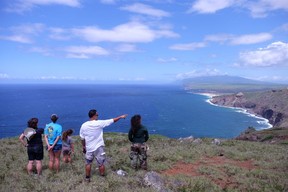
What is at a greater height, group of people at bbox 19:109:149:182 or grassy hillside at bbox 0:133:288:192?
group of people at bbox 19:109:149:182

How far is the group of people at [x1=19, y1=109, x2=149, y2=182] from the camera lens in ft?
34.4

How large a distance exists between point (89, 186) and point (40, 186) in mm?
1786

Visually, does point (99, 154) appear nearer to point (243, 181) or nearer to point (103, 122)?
point (103, 122)

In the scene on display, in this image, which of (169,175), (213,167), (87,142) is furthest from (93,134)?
(213,167)

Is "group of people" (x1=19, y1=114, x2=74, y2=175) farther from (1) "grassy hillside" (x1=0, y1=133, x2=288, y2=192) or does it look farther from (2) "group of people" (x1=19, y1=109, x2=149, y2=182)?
(1) "grassy hillside" (x1=0, y1=133, x2=288, y2=192)

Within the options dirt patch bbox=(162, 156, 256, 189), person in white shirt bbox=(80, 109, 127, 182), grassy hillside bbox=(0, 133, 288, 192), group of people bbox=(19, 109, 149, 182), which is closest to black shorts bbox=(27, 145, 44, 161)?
group of people bbox=(19, 109, 149, 182)

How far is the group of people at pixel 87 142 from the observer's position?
10.5 m

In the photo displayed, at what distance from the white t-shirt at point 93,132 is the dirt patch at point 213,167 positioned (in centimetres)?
424

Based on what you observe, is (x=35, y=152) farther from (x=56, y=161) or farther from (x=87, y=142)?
(x=87, y=142)

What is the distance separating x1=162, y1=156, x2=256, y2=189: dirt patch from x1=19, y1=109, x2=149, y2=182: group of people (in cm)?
201

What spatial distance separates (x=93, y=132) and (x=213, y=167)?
708cm

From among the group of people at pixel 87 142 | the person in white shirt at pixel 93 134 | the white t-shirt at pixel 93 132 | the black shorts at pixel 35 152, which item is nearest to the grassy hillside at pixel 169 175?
the group of people at pixel 87 142

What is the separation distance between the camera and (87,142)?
10578 mm

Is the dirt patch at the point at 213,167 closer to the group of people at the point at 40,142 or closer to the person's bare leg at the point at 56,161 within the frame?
the person's bare leg at the point at 56,161
